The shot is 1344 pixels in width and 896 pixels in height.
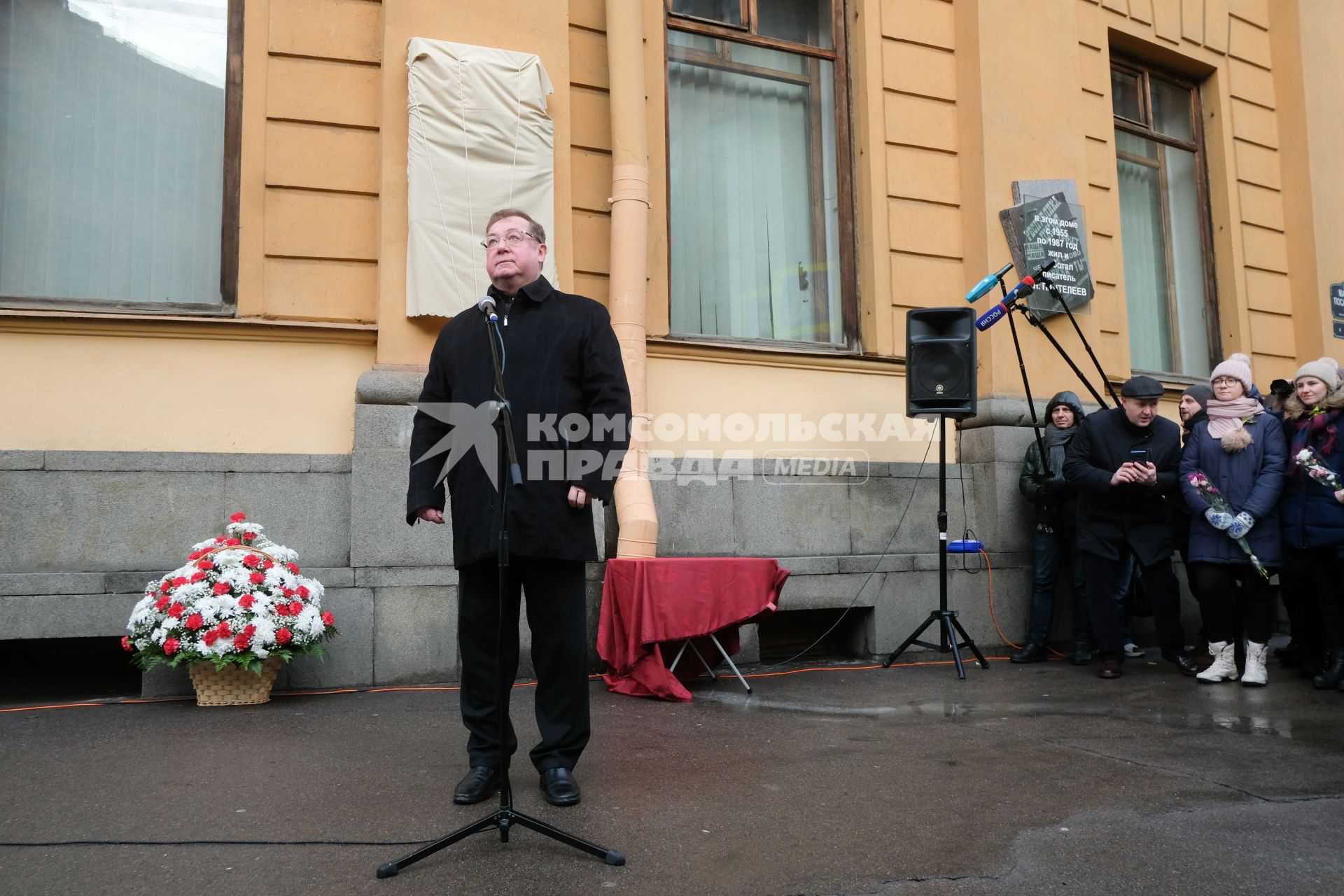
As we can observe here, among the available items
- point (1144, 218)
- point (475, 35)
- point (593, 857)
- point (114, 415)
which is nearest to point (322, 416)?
point (114, 415)

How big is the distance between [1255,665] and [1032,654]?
1458mm

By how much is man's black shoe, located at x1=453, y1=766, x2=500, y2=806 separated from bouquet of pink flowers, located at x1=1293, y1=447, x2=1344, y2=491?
4.90 meters

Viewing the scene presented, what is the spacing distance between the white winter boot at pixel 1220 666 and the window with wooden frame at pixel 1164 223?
414 centimetres

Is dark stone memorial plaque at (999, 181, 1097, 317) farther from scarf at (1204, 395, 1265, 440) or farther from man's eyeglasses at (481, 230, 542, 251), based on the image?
man's eyeglasses at (481, 230, 542, 251)

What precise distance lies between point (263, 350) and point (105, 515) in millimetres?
1283

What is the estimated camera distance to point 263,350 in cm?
633

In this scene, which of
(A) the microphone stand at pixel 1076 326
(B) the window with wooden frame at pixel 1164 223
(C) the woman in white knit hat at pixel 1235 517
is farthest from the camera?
(B) the window with wooden frame at pixel 1164 223

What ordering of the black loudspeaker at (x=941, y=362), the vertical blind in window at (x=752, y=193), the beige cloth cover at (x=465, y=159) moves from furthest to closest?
1. the vertical blind in window at (x=752, y=193)
2. the black loudspeaker at (x=941, y=362)
3. the beige cloth cover at (x=465, y=159)

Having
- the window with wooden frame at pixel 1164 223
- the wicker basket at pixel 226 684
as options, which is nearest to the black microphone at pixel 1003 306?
the window with wooden frame at pixel 1164 223

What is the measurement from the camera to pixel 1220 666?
20.8ft

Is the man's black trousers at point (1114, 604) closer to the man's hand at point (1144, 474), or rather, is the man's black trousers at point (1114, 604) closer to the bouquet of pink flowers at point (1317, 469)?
the man's hand at point (1144, 474)

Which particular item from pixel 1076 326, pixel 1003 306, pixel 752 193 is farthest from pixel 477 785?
pixel 1076 326

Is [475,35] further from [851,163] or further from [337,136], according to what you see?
[851,163]

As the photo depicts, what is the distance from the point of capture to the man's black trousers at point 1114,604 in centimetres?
652
